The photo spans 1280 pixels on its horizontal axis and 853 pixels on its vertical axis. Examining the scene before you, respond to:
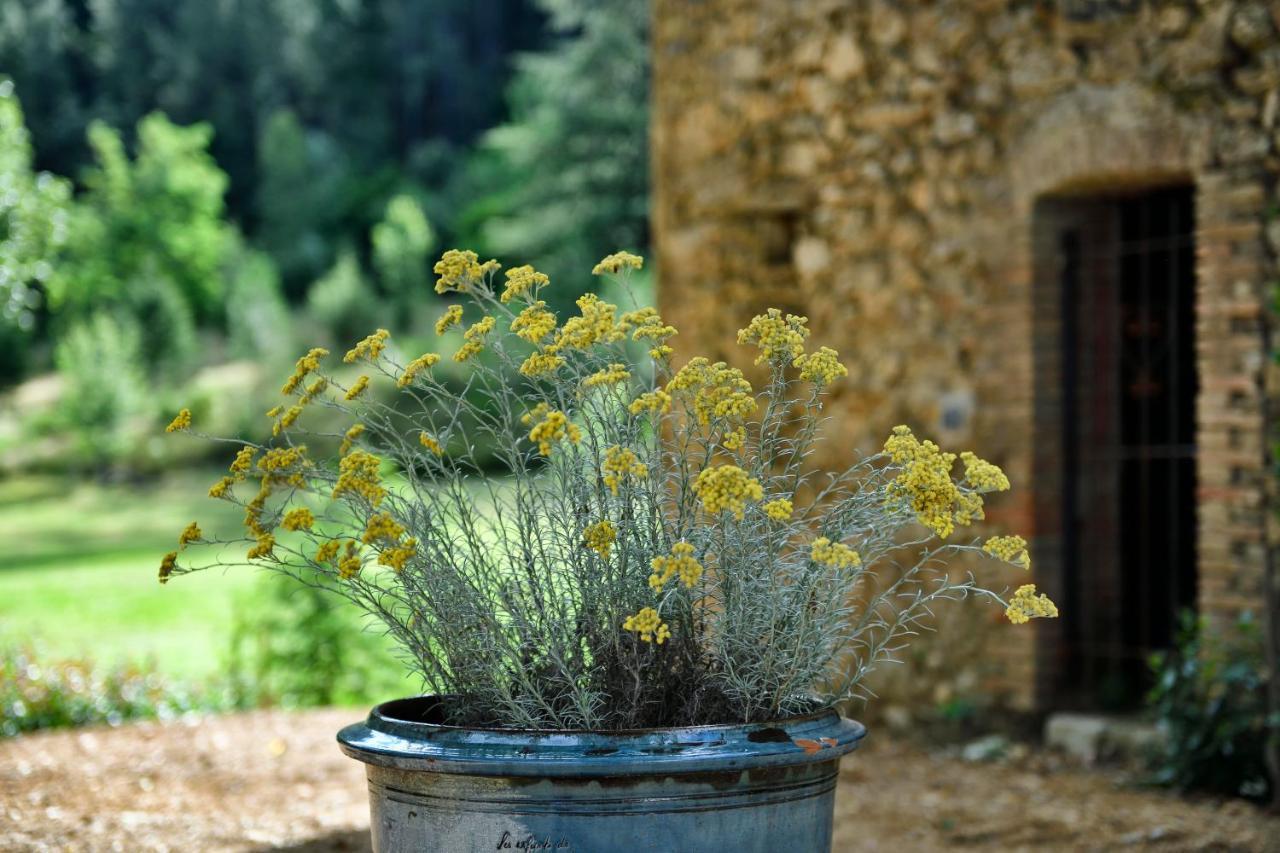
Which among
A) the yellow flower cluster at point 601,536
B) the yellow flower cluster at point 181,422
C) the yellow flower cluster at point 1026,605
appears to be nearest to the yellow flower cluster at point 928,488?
the yellow flower cluster at point 1026,605

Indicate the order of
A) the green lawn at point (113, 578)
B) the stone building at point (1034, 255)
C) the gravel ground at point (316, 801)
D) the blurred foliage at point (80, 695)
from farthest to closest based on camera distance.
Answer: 1. the green lawn at point (113, 578)
2. the blurred foliage at point (80, 695)
3. the stone building at point (1034, 255)
4. the gravel ground at point (316, 801)

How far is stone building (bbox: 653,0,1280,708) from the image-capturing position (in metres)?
5.21

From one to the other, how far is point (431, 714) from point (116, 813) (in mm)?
2147

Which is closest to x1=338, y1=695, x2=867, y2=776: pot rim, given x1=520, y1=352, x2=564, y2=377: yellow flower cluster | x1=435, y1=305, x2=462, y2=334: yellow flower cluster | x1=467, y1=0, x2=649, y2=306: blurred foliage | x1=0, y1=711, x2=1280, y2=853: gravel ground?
x1=520, y1=352, x2=564, y2=377: yellow flower cluster

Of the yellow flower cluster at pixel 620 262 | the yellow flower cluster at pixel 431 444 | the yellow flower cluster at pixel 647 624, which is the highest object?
the yellow flower cluster at pixel 620 262

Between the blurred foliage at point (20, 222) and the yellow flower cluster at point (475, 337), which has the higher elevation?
the blurred foliage at point (20, 222)

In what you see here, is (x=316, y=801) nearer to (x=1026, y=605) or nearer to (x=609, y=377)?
(x=609, y=377)

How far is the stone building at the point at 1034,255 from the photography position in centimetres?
521

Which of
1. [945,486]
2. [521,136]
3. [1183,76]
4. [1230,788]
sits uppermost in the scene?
[521,136]

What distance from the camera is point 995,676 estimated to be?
5902 millimetres

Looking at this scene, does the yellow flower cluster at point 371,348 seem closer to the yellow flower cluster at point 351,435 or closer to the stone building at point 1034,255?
the yellow flower cluster at point 351,435

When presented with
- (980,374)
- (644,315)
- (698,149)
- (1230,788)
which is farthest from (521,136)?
(644,315)

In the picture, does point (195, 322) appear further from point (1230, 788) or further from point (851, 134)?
point (1230, 788)

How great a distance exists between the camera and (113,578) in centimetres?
1498
